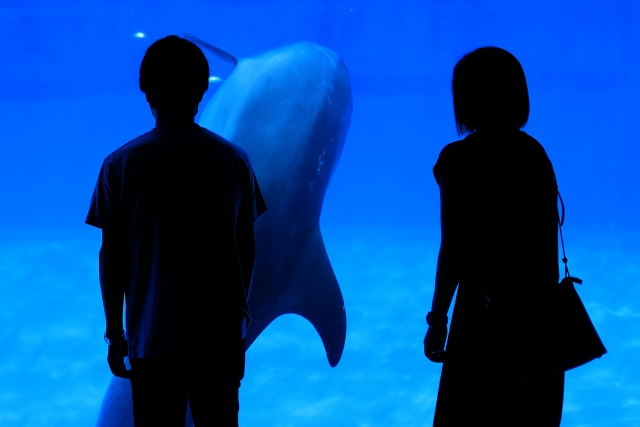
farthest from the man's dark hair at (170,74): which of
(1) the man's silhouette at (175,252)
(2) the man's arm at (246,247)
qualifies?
(2) the man's arm at (246,247)

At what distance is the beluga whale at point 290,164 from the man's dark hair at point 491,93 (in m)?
1.57

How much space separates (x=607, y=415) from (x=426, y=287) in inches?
366

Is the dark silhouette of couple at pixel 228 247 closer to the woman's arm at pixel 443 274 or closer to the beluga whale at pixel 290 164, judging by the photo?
the woman's arm at pixel 443 274

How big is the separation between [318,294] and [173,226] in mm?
1968

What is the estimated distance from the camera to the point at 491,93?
75.2 inches

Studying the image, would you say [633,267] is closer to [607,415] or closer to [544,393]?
[607,415]

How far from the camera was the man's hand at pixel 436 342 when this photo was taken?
195cm

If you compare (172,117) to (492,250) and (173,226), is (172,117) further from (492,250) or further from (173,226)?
(492,250)

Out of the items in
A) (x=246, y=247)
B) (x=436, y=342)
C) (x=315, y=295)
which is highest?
(x=315, y=295)

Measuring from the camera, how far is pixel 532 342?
1.84 metres

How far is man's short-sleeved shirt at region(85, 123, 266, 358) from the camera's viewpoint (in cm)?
173

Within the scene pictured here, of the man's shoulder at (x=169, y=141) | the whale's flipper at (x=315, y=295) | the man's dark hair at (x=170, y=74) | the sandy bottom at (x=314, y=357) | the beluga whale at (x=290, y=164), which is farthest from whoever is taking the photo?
the sandy bottom at (x=314, y=357)

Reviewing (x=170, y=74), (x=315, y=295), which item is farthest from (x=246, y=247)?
(x=315, y=295)

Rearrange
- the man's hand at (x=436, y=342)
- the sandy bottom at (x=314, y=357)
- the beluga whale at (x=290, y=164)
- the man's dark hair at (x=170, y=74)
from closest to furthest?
the man's dark hair at (x=170, y=74) → the man's hand at (x=436, y=342) → the beluga whale at (x=290, y=164) → the sandy bottom at (x=314, y=357)
